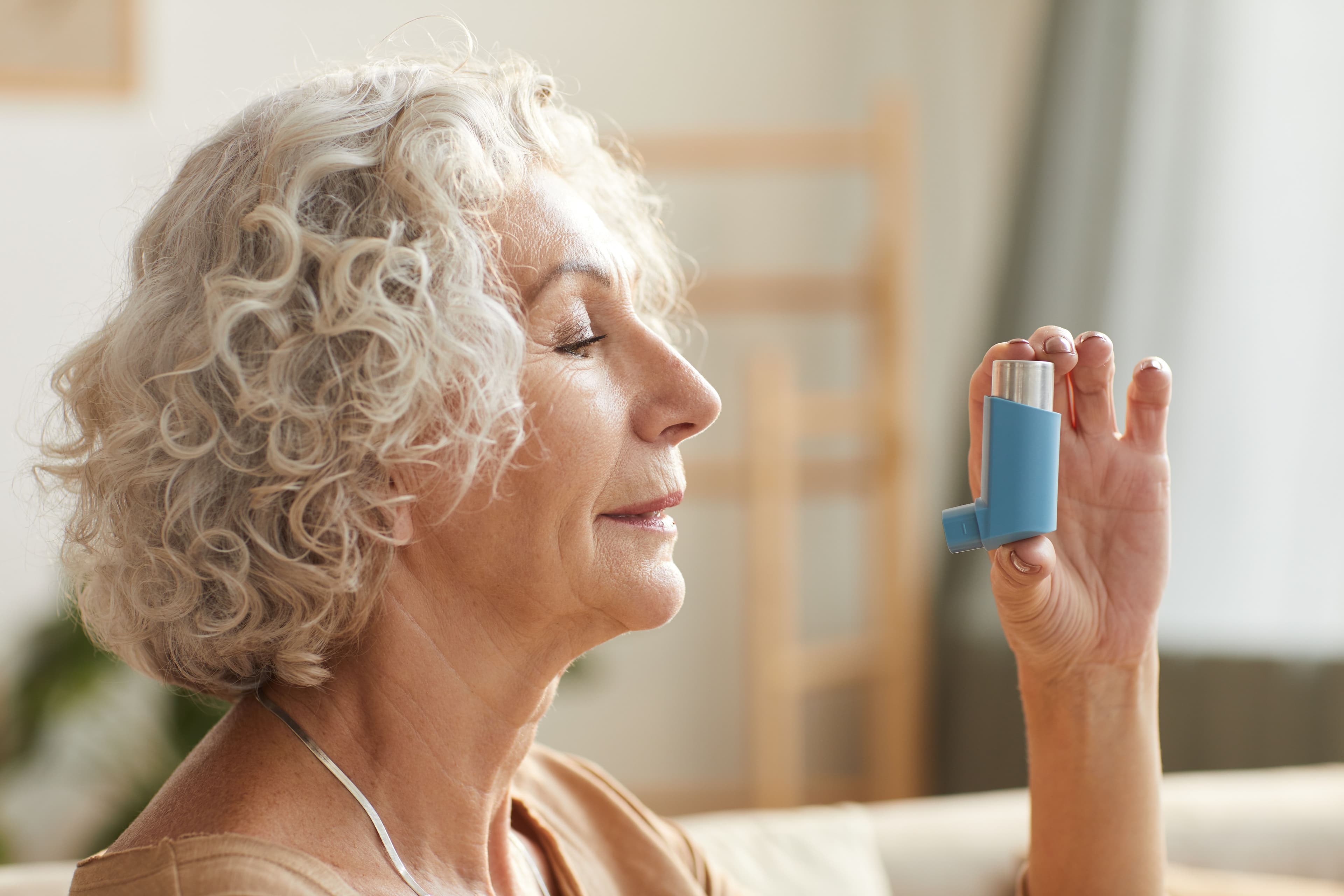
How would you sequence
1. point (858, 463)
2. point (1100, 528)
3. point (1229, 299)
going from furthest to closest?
point (858, 463) < point (1229, 299) < point (1100, 528)

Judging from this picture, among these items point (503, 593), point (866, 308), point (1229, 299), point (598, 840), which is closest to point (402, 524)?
point (503, 593)

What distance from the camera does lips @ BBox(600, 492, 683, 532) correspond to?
1067 millimetres

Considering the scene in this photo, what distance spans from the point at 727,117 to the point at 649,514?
3023mm

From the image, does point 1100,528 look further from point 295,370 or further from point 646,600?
point 295,370

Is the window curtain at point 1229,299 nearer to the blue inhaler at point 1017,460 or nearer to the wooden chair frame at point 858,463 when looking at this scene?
the wooden chair frame at point 858,463

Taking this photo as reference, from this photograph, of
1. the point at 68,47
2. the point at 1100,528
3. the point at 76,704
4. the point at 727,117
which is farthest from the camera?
the point at 727,117

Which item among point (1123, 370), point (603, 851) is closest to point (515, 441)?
point (603, 851)

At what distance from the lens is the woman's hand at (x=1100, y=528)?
3.74 ft

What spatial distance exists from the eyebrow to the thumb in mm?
456

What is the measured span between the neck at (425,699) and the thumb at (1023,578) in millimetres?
422

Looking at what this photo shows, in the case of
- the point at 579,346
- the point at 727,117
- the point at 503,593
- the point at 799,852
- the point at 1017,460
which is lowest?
the point at 799,852

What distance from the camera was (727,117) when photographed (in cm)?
386

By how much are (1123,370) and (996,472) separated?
1961 millimetres

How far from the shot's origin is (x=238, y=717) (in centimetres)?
108
